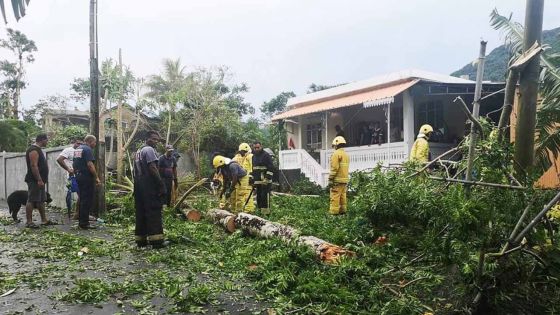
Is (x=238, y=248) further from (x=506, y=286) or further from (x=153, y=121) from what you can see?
(x=153, y=121)

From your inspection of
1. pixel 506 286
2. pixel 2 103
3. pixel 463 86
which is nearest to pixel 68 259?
pixel 506 286

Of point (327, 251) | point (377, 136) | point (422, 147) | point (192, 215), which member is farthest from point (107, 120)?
point (327, 251)

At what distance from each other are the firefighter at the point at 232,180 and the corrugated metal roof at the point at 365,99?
6534 mm

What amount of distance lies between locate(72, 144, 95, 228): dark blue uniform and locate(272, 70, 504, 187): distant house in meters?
8.98

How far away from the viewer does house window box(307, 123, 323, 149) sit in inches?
825

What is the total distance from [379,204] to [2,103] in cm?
3374

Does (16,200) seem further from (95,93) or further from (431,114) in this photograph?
(431,114)

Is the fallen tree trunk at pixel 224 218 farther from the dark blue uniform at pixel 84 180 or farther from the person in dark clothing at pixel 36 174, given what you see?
the person in dark clothing at pixel 36 174

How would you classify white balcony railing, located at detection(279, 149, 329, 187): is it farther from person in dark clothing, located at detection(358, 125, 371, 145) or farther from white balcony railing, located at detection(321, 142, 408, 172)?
person in dark clothing, located at detection(358, 125, 371, 145)

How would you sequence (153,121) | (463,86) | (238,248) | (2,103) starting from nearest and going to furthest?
(238,248) → (463,86) → (153,121) → (2,103)

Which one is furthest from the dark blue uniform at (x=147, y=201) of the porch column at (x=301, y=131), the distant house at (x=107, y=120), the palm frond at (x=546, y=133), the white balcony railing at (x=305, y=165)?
the distant house at (x=107, y=120)

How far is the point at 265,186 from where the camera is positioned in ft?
33.8

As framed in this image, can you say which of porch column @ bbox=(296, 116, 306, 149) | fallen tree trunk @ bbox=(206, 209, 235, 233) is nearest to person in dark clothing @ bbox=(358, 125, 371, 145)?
porch column @ bbox=(296, 116, 306, 149)

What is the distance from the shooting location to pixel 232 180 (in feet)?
31.8
